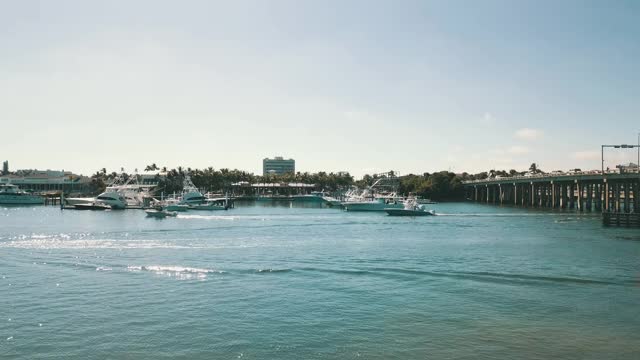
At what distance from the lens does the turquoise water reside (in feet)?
90.1

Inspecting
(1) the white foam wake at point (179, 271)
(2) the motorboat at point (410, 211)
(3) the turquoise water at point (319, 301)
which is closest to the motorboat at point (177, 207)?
(2) the motorboat at point (410, 211)

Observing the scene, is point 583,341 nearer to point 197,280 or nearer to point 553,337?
point 553,337

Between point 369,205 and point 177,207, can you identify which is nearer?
point 177,207

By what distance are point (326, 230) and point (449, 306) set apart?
58.8 meters

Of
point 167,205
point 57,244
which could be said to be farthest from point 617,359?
point 167,205

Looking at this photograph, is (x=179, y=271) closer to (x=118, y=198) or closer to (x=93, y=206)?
(x=118, y=198)

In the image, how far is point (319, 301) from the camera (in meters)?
37.2

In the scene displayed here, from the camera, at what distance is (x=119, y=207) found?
172125 millimetres

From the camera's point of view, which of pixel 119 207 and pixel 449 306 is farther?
pixel 119 207

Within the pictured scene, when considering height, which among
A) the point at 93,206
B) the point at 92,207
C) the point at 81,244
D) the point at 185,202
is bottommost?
the point at 81,244

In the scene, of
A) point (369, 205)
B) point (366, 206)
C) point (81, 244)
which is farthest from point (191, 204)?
point (81, 244)

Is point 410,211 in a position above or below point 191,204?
below

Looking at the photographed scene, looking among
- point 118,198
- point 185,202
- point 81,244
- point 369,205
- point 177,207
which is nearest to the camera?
point 81,244

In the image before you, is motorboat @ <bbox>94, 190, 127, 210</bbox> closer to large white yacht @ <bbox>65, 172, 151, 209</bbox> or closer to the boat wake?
large white yacht @ <bbox>65, 172, 151, 209</bbox>
